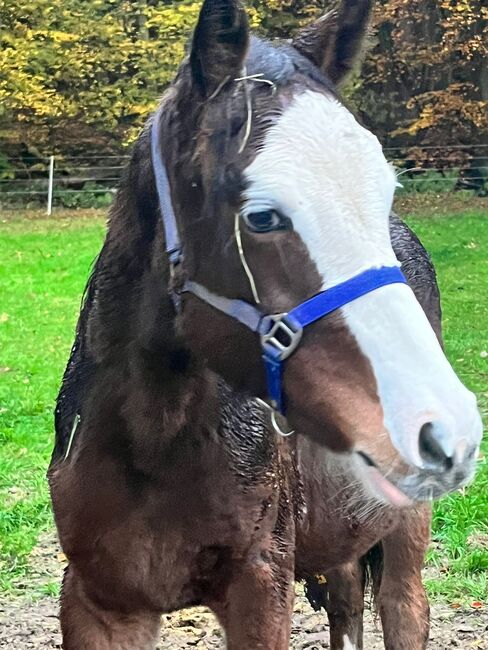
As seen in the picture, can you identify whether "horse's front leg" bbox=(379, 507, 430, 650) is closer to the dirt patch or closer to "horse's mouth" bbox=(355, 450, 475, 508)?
the dirt patch

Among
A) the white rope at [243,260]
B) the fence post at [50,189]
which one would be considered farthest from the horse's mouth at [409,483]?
the fence post at [50,189]

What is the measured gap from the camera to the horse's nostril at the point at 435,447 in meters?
1.64

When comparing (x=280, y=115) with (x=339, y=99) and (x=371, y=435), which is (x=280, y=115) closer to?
(x=339, y=99)

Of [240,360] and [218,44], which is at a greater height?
[218,44]

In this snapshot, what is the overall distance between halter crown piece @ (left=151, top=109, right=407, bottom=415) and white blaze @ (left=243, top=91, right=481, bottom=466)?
0.02m

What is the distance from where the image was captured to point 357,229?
6.03 feet

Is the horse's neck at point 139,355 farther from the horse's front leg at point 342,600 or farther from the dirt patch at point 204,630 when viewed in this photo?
the dirt patch at point 204,630

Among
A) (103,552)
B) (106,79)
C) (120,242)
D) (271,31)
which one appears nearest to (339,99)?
(120,242)

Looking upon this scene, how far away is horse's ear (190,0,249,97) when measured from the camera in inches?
74.2

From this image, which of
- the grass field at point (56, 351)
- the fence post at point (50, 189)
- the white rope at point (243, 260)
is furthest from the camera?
the fence post at point (50, 189)

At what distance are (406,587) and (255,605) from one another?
4.28 feet

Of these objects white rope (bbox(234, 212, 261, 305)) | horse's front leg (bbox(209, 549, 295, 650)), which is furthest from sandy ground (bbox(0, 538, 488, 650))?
white rope (bbox(234, 212, 261, 305))

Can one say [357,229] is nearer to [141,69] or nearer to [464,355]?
[464,355]

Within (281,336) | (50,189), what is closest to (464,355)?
(281,336)
